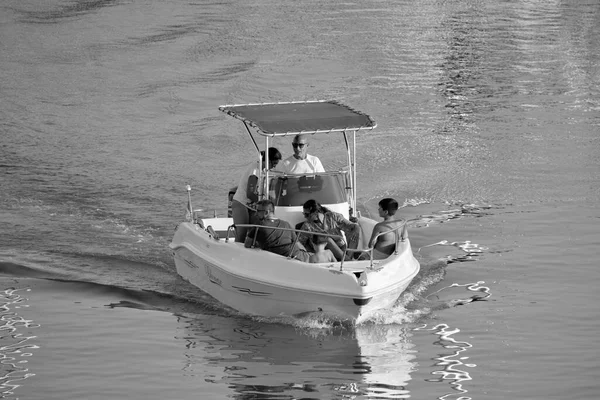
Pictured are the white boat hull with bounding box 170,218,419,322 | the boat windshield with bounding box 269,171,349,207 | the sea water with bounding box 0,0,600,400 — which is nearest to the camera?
the sea water with bounding box 0,0,600,400

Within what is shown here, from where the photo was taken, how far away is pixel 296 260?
572 inches

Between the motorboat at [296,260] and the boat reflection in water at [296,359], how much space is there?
0.31 m

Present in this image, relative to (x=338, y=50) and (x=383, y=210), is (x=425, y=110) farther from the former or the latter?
(x=383, y=210)

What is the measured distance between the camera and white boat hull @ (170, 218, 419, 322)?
46.3 feet

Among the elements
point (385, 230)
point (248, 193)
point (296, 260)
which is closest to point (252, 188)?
point (248, 193)

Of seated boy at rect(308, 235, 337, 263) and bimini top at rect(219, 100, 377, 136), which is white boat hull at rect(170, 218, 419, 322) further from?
bimini top at rect(219, 100, 377, 136)

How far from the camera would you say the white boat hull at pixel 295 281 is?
1412cm

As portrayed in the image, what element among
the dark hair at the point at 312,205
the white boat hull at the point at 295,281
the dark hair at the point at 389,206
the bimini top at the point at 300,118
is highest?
the bimini top at the point at 300,118

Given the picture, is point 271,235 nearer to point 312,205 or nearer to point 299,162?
point 312,205

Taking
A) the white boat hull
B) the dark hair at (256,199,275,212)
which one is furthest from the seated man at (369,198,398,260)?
the dark hair at (256,199,275,212)

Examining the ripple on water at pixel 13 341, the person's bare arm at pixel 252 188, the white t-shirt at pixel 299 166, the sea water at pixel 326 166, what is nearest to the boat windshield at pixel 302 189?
the white t-shirt at pixel 299 166

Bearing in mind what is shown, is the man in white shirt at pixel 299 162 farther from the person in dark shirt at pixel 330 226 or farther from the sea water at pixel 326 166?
the sea water at pixel 326 166

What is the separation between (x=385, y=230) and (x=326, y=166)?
8264mm

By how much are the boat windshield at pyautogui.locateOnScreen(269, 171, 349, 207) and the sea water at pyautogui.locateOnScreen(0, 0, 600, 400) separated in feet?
6.02
